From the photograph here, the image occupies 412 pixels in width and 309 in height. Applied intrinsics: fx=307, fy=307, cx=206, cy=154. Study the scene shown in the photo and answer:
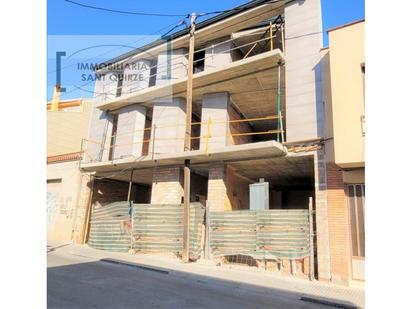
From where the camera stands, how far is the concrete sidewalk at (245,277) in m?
6.93

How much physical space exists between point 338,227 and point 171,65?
10415 millimetres

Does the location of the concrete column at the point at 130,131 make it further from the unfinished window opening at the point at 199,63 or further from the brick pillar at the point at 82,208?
the unfinished window opening at the point at 199,63

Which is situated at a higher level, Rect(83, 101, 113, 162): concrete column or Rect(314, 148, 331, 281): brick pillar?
Rect(83, 101, 113, 162): concrete column

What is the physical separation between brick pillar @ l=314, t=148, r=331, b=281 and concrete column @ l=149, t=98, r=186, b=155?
5.88 meters

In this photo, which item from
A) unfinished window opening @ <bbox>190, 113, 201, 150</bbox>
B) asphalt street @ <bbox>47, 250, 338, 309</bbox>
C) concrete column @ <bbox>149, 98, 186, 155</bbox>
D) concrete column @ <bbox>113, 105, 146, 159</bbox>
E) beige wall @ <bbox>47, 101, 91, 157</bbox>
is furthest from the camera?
beige wall @ <bbox>47, 101, 91, 157</bbox>

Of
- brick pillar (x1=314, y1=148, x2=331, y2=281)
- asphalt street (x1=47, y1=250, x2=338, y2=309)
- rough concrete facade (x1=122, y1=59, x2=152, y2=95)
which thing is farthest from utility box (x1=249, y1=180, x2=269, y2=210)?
rough concrete facade (x1=122, y1=59, x2=152, y2=95)

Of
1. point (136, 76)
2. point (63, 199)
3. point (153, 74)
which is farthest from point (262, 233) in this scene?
point (63, 199)

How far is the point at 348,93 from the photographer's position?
7.98m

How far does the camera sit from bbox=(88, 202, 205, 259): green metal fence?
1073cm

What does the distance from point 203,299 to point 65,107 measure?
88.8ft

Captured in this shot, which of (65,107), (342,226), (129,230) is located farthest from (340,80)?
(65,107)

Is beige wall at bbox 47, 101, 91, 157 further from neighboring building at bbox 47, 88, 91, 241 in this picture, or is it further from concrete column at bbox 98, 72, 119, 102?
concrete column at bbox 98, 72, 119, 102

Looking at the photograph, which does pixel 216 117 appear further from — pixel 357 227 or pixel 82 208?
pixel 82 208
